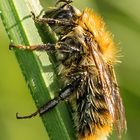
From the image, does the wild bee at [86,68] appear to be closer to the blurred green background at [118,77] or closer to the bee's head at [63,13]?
the bee's head at [63,13]

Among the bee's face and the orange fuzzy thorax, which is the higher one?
the bee's face

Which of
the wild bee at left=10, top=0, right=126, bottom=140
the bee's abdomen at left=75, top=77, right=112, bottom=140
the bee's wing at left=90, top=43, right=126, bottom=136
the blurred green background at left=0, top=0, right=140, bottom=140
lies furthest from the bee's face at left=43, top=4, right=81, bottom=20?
the blurred green background at left=0, top=0, right=140, bottom=140

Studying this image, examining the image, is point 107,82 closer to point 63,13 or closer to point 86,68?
point 86,68

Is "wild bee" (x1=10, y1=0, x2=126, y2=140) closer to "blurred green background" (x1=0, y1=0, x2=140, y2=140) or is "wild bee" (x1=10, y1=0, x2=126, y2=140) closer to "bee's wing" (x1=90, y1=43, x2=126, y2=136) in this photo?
"bee's wing" (x1=90, y1=43, x2=126, y2=136)

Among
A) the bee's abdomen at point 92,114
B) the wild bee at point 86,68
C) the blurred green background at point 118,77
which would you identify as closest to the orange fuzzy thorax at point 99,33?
the wild bee at point 86,68

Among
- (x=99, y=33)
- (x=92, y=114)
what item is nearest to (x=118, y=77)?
(x=92, y=114)

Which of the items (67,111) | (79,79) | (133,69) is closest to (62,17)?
(79,79)
